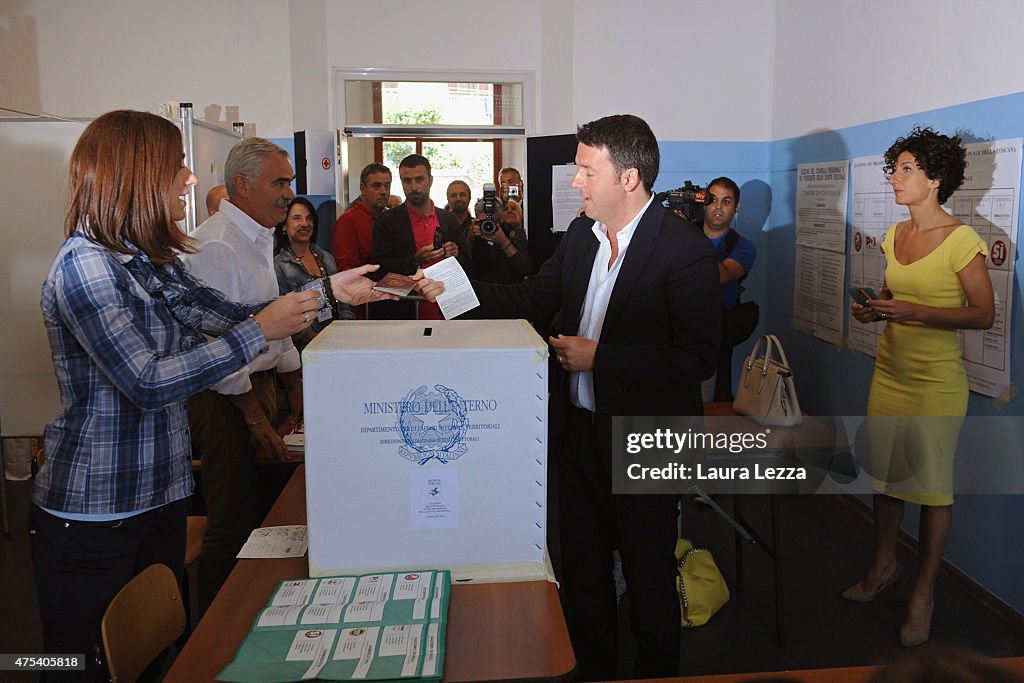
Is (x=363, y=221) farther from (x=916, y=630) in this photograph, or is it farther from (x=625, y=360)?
(x=916, y=630)

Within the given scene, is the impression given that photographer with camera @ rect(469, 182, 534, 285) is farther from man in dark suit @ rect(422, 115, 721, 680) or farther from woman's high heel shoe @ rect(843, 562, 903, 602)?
woman's high heel shoe @ rect(843, 562, 903, 602)

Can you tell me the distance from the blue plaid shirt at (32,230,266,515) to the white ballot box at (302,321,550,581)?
281 millimetres

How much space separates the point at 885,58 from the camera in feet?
12.9

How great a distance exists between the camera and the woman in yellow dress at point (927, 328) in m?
2.79

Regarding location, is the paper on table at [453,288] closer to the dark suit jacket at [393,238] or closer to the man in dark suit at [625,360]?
the man in dark suit at [625,360]

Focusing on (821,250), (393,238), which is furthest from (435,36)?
(821,250)

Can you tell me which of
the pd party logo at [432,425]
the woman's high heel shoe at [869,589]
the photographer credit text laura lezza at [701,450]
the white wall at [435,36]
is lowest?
the woman's high heel shoe at [869,589]

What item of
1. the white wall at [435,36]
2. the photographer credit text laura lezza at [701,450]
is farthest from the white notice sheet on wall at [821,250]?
the white wall at [435,36]

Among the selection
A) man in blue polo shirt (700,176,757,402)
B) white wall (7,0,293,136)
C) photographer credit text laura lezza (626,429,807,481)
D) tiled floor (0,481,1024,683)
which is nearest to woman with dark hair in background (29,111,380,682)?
photographer credit text laura lezza (626,429,807,481)

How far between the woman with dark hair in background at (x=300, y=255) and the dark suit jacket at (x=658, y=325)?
7.70 ft

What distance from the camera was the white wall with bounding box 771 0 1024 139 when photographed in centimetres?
315

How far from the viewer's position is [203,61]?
5266 millimetres

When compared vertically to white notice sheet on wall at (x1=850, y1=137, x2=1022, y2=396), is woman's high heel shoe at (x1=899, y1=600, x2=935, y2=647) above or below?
below

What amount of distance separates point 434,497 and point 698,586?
1.94 metres
